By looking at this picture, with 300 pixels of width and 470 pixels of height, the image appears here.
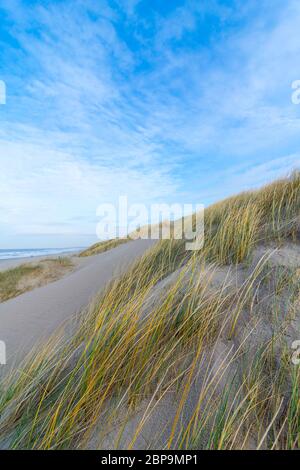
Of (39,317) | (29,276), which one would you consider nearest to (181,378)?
(39,317)

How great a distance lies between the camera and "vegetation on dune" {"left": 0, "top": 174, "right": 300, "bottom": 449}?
1.05 m

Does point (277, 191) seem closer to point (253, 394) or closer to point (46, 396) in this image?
point (253, 394)

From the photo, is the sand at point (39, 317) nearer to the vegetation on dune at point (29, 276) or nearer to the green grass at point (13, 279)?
the green grass at point (13, 279)

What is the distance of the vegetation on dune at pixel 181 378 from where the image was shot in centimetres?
105

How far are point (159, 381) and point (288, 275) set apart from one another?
1259 mm

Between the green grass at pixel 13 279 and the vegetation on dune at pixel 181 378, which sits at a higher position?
the vegetation on dune at pixel 181 378

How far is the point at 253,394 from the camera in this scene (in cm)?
111

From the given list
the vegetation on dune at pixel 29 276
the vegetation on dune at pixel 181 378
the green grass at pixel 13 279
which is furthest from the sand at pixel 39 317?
the vegetation on dune at pixel 29 276

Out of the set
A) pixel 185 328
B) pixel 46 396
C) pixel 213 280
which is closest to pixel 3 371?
pixel 46 396

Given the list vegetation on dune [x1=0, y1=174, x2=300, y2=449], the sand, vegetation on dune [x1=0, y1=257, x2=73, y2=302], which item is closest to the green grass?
vegetation on dune [x1=0, y1=257, x2=73, y2=302]

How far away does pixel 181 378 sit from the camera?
131 centimetres

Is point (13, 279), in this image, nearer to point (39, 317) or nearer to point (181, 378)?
point (39, 317)

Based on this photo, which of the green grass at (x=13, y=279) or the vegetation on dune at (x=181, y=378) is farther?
the green grass at (x=13, y=279)
